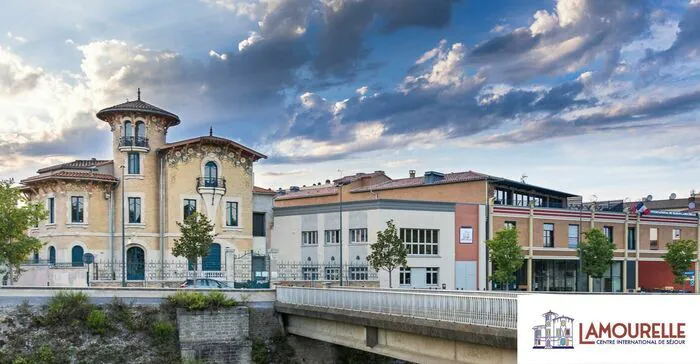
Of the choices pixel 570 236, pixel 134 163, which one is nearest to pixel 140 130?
pixel 134 163

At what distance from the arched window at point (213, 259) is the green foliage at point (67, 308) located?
20701 millimetres

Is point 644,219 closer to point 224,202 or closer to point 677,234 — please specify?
point 677,234

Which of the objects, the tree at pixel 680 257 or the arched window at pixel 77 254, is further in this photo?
the tree at pixel 680 257

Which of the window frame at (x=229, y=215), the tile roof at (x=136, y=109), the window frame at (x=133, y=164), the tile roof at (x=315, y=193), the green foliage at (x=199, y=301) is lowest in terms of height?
the green foliage at (x=199, y=301)

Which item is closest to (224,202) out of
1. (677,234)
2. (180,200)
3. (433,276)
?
(180,200)

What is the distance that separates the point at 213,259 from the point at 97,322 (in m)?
22.0

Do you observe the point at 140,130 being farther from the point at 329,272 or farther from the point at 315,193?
the point at 315,193

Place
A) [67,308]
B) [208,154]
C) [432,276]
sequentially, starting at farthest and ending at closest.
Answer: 1. [432,276]
2. [208,154]
3. [67,308]

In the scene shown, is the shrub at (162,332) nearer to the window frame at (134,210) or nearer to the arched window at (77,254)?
the arched window at (77,254)

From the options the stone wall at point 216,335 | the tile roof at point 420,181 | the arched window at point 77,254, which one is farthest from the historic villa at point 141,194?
the stone wall at point 216,335

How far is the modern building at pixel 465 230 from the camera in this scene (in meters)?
58.4

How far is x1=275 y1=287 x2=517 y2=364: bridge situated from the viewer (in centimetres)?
2156

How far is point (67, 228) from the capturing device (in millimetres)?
53938

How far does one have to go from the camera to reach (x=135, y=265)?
5500 cm
